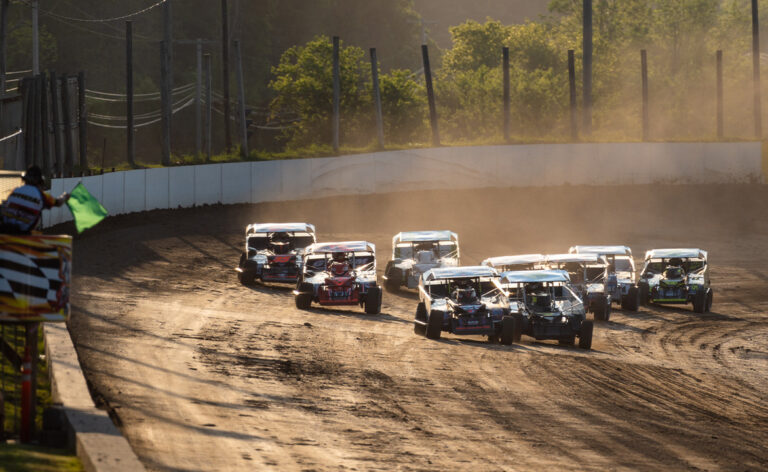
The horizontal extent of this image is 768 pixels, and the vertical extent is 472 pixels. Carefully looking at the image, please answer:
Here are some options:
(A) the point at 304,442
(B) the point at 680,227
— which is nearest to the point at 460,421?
(A) the point at 304,442

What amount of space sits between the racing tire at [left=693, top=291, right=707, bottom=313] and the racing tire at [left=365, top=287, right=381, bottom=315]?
9.60 metres

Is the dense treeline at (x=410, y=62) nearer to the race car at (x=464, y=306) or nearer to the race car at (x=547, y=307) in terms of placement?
the race car at (x=547, y=307)

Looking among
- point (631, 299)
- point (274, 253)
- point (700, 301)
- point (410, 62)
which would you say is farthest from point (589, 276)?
point (410, 62)

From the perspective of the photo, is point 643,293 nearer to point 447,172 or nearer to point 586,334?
point 586,334

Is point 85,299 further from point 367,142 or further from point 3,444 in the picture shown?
point 367,142

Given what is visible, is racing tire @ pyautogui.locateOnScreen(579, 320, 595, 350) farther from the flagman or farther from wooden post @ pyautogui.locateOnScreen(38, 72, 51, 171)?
wooden post @ pyautogui.locateOnScreen(38, 72, 51, 171)

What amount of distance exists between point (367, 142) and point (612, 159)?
Result: 22.7 m

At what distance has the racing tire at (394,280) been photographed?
115ft

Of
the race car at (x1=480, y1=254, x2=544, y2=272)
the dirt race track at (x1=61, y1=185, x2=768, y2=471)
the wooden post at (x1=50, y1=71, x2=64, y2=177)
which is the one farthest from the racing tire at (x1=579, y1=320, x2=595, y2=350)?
the wooden post at (x1=50, y1=71, x2=64, y2=177)

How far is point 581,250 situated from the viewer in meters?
34.6

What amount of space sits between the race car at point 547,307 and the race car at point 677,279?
7.43 meters

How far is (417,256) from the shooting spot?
35.3 m

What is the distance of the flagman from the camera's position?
38.6 ft

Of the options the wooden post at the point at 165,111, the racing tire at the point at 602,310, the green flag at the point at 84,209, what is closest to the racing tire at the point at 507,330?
the racing tire at the point at 602,310
